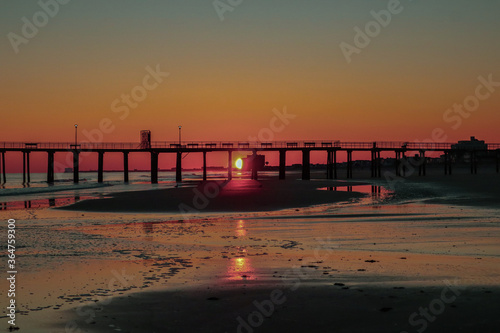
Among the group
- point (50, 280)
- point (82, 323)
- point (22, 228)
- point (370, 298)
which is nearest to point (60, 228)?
point (22, 228)

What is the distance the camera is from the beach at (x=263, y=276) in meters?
7.57

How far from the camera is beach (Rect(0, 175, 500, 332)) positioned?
7566 millimetres

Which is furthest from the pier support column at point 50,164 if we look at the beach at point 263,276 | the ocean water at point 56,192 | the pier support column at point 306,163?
the beach at point 263,276

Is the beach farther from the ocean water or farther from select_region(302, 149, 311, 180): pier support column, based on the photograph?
select_region(302, 149, 311, 180): pier support column

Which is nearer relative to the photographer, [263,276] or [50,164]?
[263,276]

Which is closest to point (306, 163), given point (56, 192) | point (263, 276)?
point (56, 192)

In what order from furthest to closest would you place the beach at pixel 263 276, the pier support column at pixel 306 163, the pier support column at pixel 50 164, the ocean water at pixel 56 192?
the pier support column at pixel 50 164
the pier support column at pixel 306 163
the ocean water at pixel 56 192
the beach at pixel 263 276

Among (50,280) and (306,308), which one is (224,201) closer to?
(50,280)

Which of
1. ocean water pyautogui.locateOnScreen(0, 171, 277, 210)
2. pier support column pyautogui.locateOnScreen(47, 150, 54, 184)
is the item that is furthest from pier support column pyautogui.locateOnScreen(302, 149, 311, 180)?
pier support column pyautogui.locateOnScreen(47, 150, 54, 184)

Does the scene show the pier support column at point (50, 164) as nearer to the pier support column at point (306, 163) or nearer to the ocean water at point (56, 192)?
A: the ocean water at point (56, 192)

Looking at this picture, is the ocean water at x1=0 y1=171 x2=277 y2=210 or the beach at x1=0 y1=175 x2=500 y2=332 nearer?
the beach at x1=0 y1=175 x2=500 y2=332

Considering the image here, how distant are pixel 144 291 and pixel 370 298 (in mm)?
3998

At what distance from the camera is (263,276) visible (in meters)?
10.5

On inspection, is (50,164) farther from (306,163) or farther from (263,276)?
(263,276)
